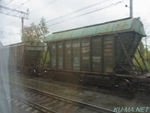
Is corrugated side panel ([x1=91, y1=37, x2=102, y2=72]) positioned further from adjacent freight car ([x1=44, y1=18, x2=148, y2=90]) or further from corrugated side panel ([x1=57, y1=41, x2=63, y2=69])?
corrugated side panel ([x1=57, y1=41, x2=63, y2=69])

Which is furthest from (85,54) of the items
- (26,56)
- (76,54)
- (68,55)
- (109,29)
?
(26,56)

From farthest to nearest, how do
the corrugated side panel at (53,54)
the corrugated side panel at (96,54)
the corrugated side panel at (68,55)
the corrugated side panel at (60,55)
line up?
the corrugated side panel at (53,54) < the corrugated side panel at (60,55) < the corrugated side panel at (68,55) < the corrugated side panel at (96,54)

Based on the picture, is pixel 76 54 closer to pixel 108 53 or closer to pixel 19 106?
pixel 108 53

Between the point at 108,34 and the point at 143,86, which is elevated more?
the point at 108,34

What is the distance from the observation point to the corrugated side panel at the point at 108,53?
873 cm

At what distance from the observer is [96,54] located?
31.2 ft

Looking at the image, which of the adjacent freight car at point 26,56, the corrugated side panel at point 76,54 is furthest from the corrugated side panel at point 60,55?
the adjacent freight car at point 26,56

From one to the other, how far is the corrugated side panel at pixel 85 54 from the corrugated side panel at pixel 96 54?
1.17 feet

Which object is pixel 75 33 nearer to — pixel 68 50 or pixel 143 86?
pixel 68 50

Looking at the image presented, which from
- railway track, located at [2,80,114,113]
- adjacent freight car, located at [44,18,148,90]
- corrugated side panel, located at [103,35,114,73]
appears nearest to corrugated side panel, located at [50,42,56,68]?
adjacent freight car, located at [44,18,148,90]

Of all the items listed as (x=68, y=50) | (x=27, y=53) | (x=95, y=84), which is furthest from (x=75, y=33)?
(x=27, y=53)

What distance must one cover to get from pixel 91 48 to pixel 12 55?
38.4ft

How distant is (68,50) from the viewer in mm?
11328

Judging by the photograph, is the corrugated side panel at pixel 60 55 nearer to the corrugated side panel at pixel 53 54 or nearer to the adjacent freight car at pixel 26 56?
the corrugated side panel at pixel 53 54
